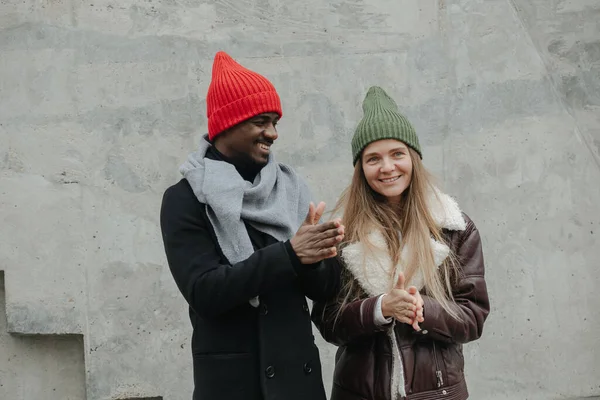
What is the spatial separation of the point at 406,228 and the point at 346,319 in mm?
353

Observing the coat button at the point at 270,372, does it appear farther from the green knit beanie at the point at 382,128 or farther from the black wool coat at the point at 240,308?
the green knit beanie at the point at 382,128

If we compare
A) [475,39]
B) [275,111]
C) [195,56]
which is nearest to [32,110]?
[195,56]

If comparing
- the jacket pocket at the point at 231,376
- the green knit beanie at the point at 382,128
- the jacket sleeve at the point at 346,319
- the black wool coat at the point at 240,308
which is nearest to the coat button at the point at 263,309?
the black wool coat at the point at 240,308

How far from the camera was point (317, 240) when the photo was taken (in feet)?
7.31

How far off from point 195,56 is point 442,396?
2.02 m

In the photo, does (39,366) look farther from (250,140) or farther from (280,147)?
(250,140)

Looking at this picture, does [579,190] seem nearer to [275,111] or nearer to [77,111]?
[275,111]

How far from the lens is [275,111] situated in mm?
2482

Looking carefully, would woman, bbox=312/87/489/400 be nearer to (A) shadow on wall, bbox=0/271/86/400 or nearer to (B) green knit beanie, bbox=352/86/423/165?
(B) green knit beanie, bbox=352/86/423/165

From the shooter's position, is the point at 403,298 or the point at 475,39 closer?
the point at 403,298

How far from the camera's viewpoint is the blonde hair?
2.48 metres

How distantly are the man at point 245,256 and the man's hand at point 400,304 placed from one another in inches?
7.5

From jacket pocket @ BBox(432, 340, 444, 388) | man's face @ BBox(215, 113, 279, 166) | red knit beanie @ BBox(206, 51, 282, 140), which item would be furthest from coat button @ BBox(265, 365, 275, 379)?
red knit beanie @ BBox(206, 51, 282, 140)

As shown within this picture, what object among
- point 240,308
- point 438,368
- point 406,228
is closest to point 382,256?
point 406,228
